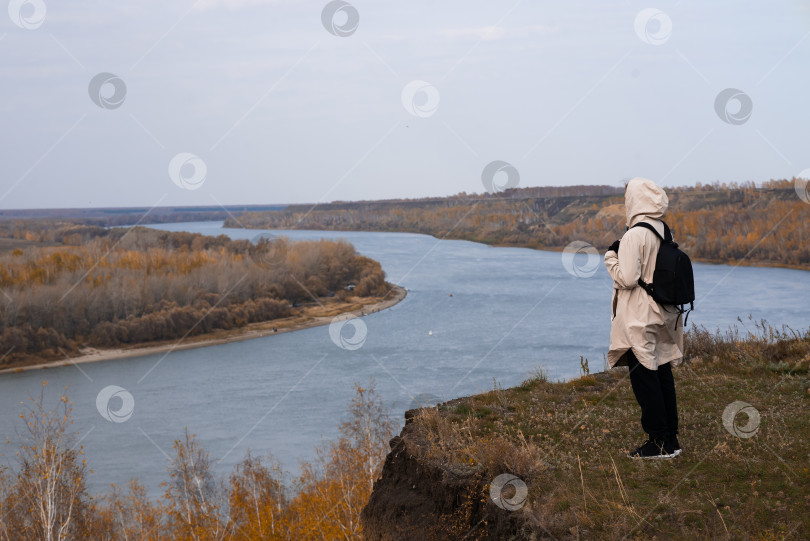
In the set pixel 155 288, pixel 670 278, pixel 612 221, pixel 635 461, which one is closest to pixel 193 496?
pixel 635 461

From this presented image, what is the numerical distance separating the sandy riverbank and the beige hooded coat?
1836 inches

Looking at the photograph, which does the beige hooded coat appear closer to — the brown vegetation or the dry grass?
the dry grass

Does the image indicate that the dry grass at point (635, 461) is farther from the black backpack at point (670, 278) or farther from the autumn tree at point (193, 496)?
the autumn tree at point (193, 496)

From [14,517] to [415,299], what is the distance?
45.9 meters

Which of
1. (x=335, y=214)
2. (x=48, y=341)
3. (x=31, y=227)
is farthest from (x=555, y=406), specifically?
(x=335, y=214)

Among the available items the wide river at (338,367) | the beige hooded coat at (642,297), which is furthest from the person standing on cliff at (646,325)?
the wide river at (338,367)

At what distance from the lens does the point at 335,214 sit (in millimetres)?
164875

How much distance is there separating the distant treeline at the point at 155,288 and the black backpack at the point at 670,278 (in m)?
49.5

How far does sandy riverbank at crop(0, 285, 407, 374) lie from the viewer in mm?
46844

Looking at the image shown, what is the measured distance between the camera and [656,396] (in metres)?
4.57

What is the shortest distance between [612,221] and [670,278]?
3713 inches

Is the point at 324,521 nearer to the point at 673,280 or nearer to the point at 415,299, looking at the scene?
the point at 673,280

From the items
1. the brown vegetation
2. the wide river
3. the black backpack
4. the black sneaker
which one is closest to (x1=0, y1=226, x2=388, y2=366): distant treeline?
the wide river

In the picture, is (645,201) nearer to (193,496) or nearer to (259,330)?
(193,496)
